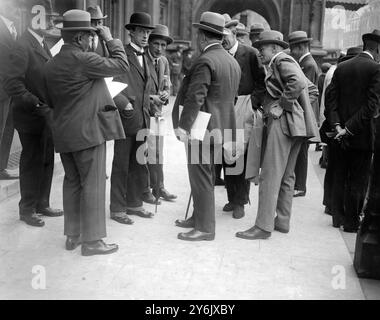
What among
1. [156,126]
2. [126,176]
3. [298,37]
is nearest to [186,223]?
[126,176]

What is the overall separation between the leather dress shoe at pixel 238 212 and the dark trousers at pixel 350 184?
1001mm

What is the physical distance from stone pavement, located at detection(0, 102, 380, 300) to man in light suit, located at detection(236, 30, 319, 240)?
0.32m

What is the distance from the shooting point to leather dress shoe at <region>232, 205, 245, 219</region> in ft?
19.2

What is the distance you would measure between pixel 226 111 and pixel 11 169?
3.46m

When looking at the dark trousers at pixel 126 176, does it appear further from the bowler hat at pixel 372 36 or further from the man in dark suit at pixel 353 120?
the bowler hat at pixel 372 36

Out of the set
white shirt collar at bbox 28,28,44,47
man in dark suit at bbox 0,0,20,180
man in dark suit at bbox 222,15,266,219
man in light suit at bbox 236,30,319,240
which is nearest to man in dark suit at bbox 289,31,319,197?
man in dark suit at bbox 222,15,266,219

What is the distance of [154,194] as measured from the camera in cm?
642

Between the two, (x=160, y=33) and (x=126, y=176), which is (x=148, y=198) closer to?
(x=126, y=176)

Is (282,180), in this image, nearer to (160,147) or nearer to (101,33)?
(160,147)

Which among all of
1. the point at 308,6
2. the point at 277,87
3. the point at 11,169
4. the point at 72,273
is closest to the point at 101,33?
the point at 277,87

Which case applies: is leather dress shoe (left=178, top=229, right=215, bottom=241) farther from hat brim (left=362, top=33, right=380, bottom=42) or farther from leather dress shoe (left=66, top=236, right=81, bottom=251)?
hat brim (left=362, top=33, right=380, bottom=42)

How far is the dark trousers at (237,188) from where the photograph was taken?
5.94 meters

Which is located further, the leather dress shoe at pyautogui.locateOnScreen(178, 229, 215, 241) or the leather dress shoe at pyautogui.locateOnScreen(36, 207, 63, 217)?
the leather dress shoe at pyautogui.locateOnScreen(36, 207, 63, 217)

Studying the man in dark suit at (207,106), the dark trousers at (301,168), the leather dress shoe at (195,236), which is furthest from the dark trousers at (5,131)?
the dark trousers at (301,168)
